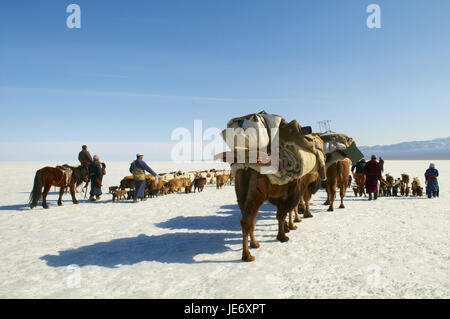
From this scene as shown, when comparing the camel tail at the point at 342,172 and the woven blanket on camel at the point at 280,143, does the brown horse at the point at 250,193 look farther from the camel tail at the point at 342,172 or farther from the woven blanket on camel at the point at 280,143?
the camel tail at the point at 342,172

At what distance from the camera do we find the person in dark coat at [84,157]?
14055 millimetres

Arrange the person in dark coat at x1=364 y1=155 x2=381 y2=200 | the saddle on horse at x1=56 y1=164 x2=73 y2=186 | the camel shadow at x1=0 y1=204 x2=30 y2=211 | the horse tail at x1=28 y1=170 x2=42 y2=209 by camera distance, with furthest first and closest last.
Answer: the person in dark coat at x1=364 y1=155 x2=381 y2=200, the saddle on horse at x1=56 y1=164 x2=73 y2=186, the camel shadow at x1=0 y1=204 x2=30 y2=211, the horse tail at x1=28 y1=170 x2=42 y2=209

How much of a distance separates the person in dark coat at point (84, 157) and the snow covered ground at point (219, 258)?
15.9ft

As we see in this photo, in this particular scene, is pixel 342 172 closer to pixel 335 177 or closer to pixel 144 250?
pixel 335 177

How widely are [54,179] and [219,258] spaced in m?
9.92

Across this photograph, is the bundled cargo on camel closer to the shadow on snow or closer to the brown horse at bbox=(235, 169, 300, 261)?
the brown horse at bbox=(235, 169, 300, 261)

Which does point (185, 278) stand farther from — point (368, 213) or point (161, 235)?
point (368, 213)

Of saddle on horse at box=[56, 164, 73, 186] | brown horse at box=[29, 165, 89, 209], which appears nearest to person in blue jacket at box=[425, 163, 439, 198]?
brown horse at box=[29, 165, 89, 209]

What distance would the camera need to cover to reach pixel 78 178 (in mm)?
13492

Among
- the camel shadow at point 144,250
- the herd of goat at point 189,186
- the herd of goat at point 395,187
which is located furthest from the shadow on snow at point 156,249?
the herd of goat at point 395,187

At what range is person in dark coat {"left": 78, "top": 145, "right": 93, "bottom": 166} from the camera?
1405 centimetres

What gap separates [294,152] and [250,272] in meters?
2.43

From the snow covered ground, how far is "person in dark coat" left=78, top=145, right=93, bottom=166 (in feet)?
15.9
